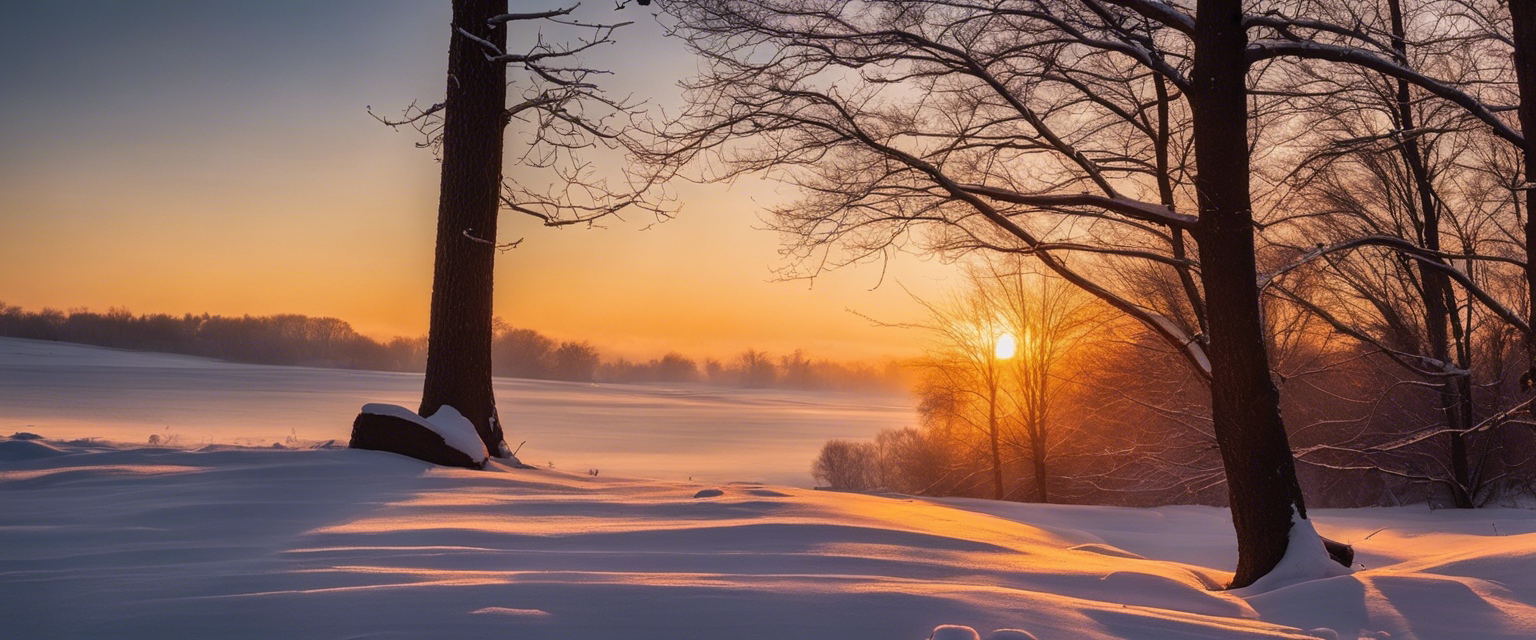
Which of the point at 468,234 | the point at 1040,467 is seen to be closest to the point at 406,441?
the point at 468,234

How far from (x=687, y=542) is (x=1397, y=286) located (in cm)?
1584

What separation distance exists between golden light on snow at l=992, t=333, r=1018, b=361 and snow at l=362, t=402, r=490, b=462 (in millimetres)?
16870

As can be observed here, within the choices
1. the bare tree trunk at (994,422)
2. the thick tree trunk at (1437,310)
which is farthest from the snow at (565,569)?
the bare tree trunk at (994,422)

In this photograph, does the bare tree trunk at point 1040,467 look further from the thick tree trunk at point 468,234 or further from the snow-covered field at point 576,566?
the thick tree trunk at point 468,234

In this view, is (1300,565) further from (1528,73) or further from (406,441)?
(406,441)

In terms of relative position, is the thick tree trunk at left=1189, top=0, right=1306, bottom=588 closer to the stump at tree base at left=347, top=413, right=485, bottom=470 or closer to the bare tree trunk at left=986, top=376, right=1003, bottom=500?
the stump at tree base at left=347, top=413, right=485, bottom=470

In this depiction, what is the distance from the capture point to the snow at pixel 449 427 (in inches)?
291

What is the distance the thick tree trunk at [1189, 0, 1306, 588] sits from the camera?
575cm

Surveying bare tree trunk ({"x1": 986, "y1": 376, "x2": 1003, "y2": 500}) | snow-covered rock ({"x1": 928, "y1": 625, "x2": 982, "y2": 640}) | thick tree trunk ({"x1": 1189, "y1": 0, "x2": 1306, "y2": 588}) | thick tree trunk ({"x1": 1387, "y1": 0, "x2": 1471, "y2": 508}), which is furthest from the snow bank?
bare tree trunk ({"x1": 986, "y1": 376, "x2": 1003, "y2": 500})

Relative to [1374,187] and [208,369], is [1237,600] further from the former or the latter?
[208,369]

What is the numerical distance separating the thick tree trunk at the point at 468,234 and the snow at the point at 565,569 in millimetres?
1816

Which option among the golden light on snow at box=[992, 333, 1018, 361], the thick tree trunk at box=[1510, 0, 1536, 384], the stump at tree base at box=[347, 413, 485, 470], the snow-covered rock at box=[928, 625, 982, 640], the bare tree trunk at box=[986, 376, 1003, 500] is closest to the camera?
the snow-covered rock at box=[928, 625, 982, 640]

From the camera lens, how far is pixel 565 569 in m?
3.68

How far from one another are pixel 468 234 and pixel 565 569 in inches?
221
